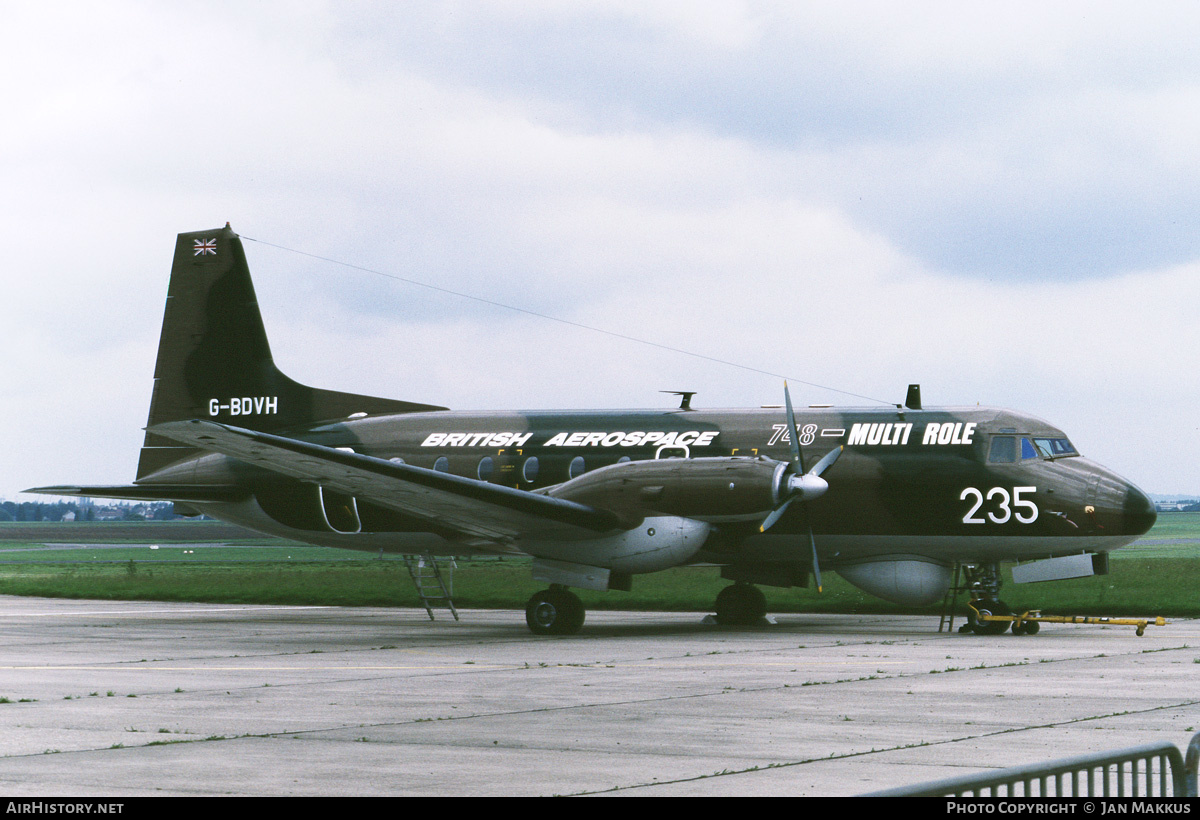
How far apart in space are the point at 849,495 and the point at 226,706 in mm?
11777

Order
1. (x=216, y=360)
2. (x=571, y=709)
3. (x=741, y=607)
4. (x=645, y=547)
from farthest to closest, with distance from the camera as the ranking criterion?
1. (x=216, y=360)
2. (x=741, y=607)
3. (x=645, y=547)
4. (x=571, y=709)

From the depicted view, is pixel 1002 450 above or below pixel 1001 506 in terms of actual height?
above

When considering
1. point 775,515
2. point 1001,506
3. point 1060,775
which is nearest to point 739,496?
point 775,515

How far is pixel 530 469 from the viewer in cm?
2466

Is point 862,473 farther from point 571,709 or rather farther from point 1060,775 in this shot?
point 1060,775

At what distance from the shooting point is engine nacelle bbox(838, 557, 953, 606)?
72.9 feet

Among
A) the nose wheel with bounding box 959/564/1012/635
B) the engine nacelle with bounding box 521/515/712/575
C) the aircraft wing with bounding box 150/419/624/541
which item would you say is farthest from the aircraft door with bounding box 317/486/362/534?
the nose wheel with bounding box 959/564/1012/635

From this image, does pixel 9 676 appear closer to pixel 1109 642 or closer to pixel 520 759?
pixel 520 759

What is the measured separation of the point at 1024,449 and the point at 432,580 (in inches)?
668

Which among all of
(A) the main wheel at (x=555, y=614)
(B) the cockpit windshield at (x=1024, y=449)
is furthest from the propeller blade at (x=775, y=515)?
(B) the cockpit windshield at (x=1024, y=449)

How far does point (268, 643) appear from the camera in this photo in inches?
834
